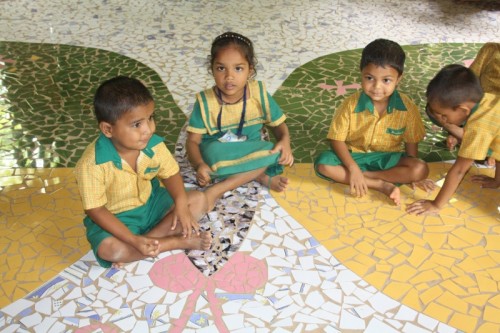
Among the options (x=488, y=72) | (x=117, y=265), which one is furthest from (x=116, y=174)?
(x=488, y=72)

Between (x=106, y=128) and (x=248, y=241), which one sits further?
(x=248, y=241)

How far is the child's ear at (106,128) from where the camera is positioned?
5.04ft

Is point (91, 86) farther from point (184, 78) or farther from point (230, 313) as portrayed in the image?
point (230, 313)

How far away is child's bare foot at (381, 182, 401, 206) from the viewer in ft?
6.36

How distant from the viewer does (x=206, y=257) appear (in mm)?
1736

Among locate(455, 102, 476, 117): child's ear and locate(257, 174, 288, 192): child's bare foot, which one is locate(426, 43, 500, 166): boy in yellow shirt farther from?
locate(257, 174, 288, 192): child's bare foot

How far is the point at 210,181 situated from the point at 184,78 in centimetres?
99

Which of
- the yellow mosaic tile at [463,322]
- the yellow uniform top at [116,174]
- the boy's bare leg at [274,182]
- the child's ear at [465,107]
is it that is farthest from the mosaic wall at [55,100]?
the yellow mosaic tile at [463,322]

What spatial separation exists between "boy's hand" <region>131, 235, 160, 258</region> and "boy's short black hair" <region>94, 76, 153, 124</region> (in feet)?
1.24

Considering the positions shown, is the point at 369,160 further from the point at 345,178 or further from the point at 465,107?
the point at 465,107

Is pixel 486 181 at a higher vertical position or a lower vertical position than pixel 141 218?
Answer: lower

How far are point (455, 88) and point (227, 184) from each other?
89 cm

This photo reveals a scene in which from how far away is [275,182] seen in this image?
204cm

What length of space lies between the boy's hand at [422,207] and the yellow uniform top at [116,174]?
0.89 m
